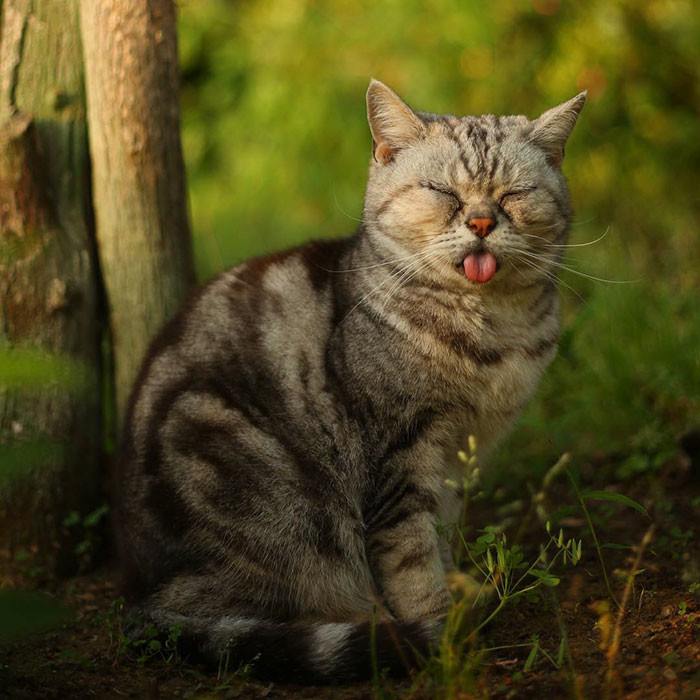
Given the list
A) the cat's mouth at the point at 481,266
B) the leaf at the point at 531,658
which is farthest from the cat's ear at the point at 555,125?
the leaf at the point at 531,658

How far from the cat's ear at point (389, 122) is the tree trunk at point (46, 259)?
1.15 m

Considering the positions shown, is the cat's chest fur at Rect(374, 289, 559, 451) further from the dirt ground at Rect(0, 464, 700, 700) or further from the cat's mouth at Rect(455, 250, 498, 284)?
the dirt ground at Rect(0, 464, 700, 700)

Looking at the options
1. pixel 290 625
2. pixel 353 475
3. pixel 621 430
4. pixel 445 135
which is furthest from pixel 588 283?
pixel 290 625

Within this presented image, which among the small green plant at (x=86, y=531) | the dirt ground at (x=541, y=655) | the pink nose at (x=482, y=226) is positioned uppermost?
the pink nose at (x=482, y=226)

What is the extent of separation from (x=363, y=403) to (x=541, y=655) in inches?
35.5

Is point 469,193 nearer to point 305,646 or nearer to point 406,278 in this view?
point 406,278

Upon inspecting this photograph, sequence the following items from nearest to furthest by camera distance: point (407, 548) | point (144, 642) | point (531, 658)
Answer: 1. point (531, 658)
2. point (144, 642)
3. point (407, 548)

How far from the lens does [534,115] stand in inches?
227

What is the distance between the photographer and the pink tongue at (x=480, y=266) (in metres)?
2.63

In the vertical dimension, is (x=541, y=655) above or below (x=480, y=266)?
below

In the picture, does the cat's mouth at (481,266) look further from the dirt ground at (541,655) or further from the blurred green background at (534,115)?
the blurred green background at (534,115)

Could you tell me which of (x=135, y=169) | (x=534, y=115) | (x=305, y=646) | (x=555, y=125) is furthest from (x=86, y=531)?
(x=534, y=115)

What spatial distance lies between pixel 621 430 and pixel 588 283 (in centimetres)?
148

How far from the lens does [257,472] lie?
268 cm
